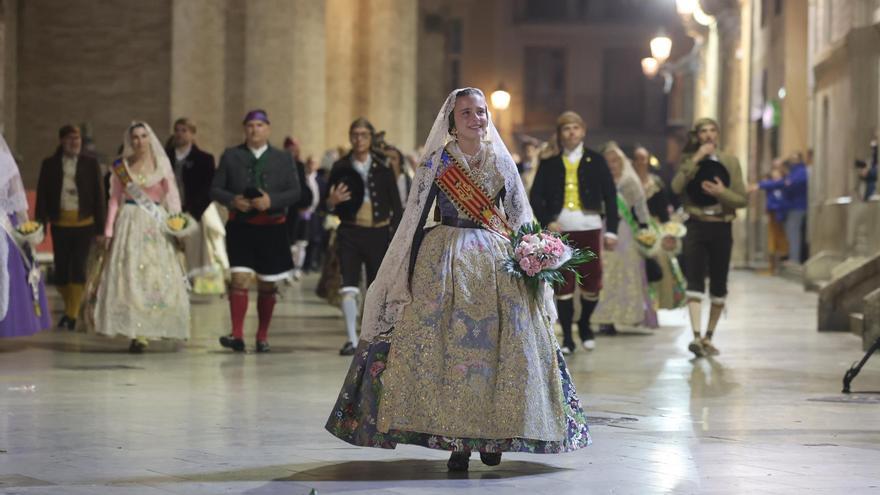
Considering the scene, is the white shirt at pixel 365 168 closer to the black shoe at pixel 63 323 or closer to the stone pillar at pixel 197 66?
the black shoe at pixel 63 323

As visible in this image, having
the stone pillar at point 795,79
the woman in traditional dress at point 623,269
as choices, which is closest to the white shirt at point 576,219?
the woman in traditional dress at point 623,269

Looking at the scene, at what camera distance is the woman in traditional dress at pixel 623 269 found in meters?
17.7

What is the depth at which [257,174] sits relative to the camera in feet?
48.9

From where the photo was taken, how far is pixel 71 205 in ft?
57.3

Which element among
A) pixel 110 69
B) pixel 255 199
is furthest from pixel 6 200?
pixel 110 69

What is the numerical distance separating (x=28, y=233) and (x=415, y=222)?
6.58 metres

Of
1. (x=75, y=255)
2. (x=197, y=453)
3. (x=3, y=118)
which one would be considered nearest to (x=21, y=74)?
(x=3, y=118)

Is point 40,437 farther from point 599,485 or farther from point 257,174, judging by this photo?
point 257,174

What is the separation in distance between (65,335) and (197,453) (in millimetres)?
8213

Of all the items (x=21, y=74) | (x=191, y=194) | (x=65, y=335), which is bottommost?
(x=65, y=335)

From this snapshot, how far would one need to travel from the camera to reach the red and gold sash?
8906mm

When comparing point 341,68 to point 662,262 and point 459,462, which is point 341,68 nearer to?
point 662,262

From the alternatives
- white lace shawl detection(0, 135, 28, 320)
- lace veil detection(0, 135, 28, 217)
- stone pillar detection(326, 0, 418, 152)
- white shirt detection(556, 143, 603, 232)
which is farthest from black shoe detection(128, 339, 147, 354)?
stone pillar detection(326, 0, 418, 152)

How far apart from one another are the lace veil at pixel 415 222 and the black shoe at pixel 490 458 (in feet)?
2.40
